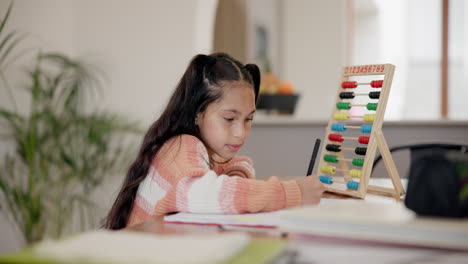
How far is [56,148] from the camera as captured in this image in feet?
10.1

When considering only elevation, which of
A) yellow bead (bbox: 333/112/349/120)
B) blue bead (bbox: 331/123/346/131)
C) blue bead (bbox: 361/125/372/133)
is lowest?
blue bead (bbox: 331/123/346/131)

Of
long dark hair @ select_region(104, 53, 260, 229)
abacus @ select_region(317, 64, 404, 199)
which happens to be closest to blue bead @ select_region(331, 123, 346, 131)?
abacus @ select_region(317, 64, 404, 199)

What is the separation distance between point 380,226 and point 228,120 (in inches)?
33.0

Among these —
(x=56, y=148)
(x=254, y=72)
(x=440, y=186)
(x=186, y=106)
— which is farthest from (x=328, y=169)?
(x=56, y=148)

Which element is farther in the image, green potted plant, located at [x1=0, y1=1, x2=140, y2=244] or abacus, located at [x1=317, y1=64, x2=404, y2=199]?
green potted plant, located at [x1=0, y1=1, x2=140, y2=244]

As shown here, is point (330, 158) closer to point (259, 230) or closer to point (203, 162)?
point (203, 162)

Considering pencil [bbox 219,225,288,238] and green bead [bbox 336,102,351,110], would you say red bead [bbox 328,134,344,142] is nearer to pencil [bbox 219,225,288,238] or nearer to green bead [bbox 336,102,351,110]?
green bead [bbox 336,102,351,110]

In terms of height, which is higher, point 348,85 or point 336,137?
point 348,85

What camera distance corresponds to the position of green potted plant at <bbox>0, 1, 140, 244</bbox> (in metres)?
2.87

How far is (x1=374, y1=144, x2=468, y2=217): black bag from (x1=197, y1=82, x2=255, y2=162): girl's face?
767mm

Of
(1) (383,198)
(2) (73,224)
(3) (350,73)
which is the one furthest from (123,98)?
(1) (383,198)

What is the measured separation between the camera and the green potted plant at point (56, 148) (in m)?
2.87

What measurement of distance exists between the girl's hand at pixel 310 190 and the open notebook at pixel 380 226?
1.25 ft

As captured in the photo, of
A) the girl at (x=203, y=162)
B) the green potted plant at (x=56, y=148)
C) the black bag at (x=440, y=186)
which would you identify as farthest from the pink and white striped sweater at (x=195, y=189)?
the green potted plant at (x=56, y=148)
